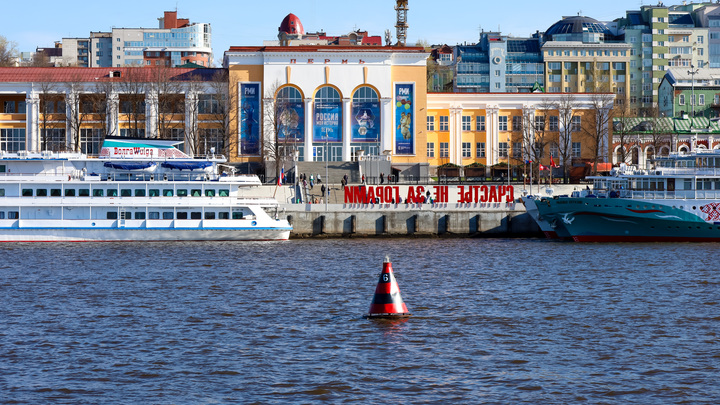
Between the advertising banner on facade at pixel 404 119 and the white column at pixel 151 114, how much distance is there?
→ 80.3ft

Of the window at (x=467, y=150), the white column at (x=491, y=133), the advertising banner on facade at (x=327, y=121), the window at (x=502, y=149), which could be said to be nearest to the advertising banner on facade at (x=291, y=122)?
the advertising banner on facade at (x=327, y=121)

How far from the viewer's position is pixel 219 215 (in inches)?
2621

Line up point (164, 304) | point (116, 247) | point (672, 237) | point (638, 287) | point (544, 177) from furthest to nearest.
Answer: point (544, 177) < point (672, 237) < point (116, 247) < point (638, 287) < point (164, 304)

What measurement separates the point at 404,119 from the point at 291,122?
11.5m

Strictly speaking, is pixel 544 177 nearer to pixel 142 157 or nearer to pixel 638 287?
pixel 142 157

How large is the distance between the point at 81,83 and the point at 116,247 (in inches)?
1790

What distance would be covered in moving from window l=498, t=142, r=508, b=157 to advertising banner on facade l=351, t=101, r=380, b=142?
49.7 ft

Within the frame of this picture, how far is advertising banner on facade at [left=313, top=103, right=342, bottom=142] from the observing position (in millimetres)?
100125

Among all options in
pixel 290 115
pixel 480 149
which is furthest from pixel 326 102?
pixel 480 149

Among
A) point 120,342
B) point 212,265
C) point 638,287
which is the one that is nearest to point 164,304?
point 120,342

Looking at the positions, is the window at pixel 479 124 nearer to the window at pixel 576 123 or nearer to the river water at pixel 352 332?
the window at pixel 576 123

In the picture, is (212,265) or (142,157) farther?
(142,157)

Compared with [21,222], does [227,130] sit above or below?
above

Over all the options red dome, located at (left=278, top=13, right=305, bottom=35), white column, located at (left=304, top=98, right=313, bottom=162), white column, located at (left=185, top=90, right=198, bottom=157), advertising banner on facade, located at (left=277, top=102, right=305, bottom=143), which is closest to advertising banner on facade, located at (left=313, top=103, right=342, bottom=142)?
white column, located at (left=304, top=98, right=313, bottom=162)
